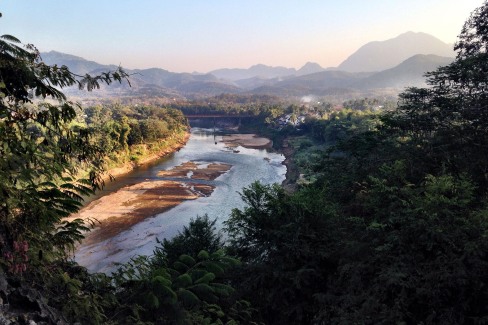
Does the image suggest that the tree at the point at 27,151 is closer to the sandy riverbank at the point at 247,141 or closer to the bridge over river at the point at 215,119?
the sandy riverbank at the point at 247,141

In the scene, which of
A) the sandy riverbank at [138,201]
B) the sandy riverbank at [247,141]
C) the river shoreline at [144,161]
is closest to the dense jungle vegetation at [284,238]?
the sandy riverbank at [138,201]

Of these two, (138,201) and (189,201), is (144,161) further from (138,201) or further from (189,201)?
(189,201)

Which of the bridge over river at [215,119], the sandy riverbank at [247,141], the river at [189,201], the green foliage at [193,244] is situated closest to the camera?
the green foliage at [193,244]

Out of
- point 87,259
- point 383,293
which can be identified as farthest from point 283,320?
point 87,259

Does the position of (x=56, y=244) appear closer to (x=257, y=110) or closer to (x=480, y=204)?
(x=480, y=204)

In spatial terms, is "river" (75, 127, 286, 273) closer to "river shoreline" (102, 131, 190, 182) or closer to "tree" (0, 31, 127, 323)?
"river shoreline" (102, 131, 190, 182)

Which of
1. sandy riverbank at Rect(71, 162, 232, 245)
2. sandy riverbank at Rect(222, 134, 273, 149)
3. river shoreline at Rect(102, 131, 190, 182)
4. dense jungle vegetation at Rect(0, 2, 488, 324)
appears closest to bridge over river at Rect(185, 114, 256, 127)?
sandy riverbank at Rect(222, 134, 273, 149)
